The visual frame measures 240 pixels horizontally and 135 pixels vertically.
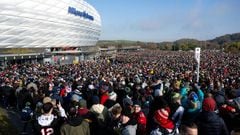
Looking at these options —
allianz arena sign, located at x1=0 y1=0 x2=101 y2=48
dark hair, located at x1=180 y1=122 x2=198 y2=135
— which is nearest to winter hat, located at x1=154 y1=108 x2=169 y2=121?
dark hair, located at x1=180 y1=122 x2=198 y2=135

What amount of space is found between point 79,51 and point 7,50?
1452 inches

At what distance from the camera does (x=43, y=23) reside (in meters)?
74.0

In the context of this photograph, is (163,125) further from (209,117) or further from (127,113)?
(127,113)

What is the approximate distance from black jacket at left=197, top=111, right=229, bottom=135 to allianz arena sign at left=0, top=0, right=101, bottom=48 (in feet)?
188

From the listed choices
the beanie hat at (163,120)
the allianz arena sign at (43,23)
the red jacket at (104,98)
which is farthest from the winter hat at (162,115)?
the allianz arena sign at (43,23)

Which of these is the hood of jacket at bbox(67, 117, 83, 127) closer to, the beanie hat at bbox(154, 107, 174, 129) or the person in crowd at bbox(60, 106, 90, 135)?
the person in crowd at bbox(60, 106, 90, 135)

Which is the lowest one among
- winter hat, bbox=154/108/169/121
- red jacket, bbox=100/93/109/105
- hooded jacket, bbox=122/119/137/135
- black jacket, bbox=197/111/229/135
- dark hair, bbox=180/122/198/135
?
red jacket, bbox=100/93/109/105

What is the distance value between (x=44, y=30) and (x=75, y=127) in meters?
70.3

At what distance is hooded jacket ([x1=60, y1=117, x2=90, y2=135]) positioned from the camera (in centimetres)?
649

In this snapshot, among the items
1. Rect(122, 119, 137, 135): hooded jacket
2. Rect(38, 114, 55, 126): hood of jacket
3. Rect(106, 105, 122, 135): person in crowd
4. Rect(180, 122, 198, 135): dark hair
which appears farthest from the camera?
Rect(106, 105, 122, 135): person in crowd

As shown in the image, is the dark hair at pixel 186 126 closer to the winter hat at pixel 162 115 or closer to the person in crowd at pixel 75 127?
the winter hat at pixel 162 115

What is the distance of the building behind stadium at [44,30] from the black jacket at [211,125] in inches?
2023

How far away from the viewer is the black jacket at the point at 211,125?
6305 millimetres

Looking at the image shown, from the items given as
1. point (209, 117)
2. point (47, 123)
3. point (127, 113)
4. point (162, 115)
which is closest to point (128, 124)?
point (127, 113)
